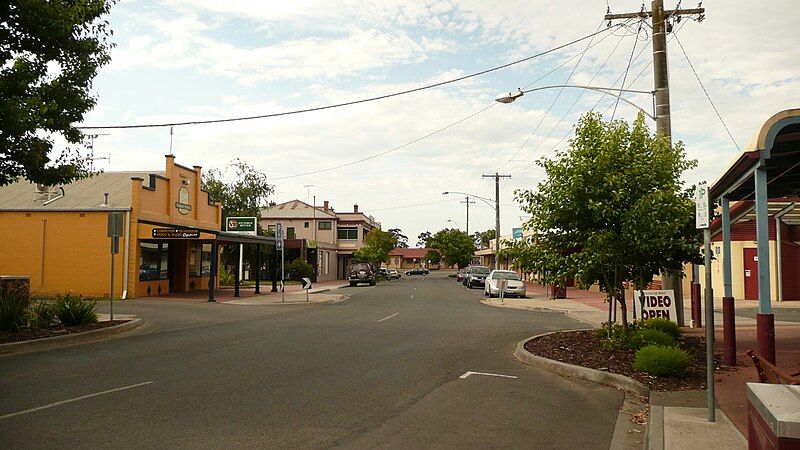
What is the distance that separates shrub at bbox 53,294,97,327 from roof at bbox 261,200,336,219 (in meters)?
51.9

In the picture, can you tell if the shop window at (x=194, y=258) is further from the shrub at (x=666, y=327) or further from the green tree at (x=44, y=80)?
the shrub at (x=666, y=327)

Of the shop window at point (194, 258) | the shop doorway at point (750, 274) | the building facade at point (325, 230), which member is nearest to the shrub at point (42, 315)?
the shop window at point (194, 258)

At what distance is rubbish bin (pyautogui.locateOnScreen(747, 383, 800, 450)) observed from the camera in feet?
10.0

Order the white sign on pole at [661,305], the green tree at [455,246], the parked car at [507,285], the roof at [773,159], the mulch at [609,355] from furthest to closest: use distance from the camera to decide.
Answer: the green tree at [455,246], the parked car at [507,285], the white sign on pole at [661,305], the mulch at [609,355], the roof at [773,159]

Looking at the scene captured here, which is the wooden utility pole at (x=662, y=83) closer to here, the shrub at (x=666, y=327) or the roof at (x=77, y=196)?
the shrub at (x=666, y=327)

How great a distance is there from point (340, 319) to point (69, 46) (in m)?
10.4

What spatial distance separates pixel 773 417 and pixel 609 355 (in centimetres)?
796

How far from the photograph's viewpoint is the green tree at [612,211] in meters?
10.7

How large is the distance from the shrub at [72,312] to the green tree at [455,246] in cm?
7774

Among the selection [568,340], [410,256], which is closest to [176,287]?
[568,340]

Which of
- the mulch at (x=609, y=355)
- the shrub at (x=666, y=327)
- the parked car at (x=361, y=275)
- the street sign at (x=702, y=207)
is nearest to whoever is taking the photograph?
the street sign at (x=702, y=207)

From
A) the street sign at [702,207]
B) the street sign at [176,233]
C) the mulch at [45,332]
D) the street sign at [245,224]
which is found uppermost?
the street sign at [245,224]

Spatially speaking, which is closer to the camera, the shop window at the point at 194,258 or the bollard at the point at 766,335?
the bollard at the point at 766,335

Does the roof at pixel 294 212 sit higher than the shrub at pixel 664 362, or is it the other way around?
the roof at pixel 294 212
